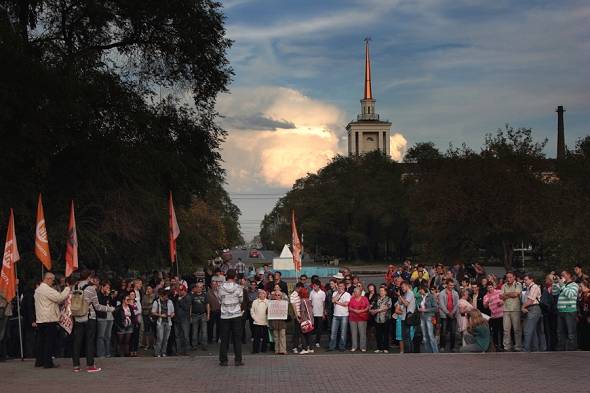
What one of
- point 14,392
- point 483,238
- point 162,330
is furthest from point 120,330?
point 483,238

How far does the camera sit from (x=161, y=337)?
64.6 ft

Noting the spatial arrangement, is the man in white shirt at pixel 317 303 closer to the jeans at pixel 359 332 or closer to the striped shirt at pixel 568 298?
the jeans at pixel 359 332

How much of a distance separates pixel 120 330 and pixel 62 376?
4.81 metres

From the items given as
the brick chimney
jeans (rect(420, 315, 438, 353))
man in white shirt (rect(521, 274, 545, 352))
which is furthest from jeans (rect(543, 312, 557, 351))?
the brick chimney

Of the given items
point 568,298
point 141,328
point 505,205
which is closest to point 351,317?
point 568,298

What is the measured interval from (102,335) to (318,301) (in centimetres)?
549

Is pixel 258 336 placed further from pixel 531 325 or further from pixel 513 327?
pixel 531 325

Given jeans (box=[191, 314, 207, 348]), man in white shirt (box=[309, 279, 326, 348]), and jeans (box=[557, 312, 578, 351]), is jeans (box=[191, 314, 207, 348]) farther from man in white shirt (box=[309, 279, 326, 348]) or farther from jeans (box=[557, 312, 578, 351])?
jeans (box=[557, 312, 578, 351])

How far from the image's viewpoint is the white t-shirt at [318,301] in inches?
838

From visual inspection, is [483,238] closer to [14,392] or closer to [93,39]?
[93,39]

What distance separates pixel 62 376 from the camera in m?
14.9

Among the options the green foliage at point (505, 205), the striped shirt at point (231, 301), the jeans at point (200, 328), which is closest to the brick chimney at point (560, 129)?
the green foliage at point (505, 205)

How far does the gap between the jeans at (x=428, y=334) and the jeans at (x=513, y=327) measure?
1.70 m

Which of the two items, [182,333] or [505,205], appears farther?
[505,205]
